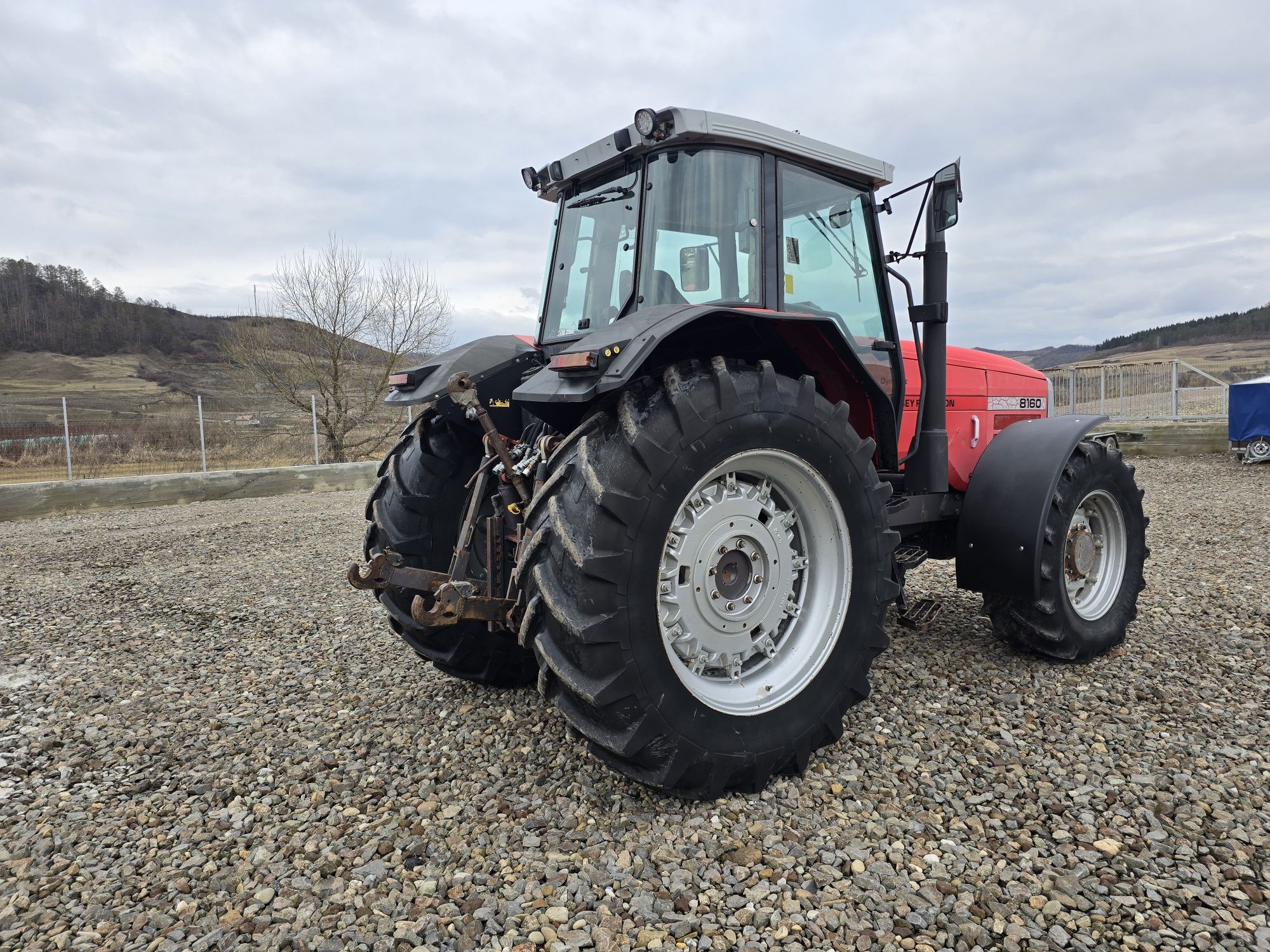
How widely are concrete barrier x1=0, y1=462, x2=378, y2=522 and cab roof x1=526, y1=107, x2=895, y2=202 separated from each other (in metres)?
10.4

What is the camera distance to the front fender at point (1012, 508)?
3.36 m

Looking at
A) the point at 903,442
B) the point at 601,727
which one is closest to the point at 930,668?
the point at 903,442

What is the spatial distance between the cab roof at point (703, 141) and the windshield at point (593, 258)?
103 mm

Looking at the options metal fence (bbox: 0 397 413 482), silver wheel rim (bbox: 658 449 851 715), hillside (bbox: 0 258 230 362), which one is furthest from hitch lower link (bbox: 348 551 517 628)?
hillside (bbox: 0 258 230 362)

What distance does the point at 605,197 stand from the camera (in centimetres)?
310

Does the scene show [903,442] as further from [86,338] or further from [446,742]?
[86,338]

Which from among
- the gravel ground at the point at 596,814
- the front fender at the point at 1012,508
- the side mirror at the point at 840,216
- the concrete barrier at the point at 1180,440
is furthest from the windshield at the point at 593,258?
the concrete barrier at the point at 1180,440

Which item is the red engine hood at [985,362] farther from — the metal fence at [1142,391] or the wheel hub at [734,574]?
the metal fence at [1142,391]

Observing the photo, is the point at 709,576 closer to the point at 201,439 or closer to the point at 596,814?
the point at 596,814

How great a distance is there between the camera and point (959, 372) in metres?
4.13

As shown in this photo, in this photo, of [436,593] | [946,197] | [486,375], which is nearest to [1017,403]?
[946,197]

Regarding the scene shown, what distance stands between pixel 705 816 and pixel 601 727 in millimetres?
469

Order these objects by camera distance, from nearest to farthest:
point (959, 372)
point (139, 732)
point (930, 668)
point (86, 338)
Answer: point (139, 732) → point (930, 668) → point (959, 372) → point (86, 338)

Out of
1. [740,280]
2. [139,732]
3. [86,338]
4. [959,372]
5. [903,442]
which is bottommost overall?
[139,732]
